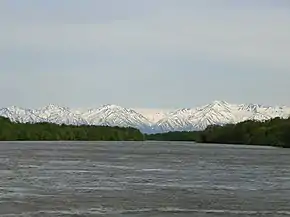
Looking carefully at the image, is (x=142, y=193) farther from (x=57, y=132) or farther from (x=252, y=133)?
(x=57, y=132)

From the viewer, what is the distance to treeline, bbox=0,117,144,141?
160m

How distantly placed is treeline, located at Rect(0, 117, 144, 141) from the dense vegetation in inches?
1105

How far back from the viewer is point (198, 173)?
175 ft

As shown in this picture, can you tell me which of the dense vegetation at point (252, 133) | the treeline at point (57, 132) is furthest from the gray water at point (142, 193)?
the treeline at point (57, 132)

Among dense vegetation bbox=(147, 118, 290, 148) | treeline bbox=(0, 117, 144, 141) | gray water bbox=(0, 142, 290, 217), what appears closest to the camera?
gray water bbox=(0, 142, 290, 217)

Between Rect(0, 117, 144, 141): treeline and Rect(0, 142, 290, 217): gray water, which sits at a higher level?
Rect(0, 117, 144, 141): treeline

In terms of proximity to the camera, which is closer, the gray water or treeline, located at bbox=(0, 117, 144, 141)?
the gray water

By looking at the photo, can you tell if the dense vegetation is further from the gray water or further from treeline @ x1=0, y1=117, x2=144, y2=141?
the gray water

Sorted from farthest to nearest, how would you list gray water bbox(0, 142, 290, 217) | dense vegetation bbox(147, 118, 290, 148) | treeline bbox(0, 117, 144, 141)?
treeline bbox(0, 117, 144, 141) → dense vegetation bbox(147, 118, 290, 148) → gray water bbox(0, 142, 290, 217)

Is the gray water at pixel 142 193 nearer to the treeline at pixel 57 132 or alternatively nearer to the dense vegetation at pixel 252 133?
the dense vegetation at pixel 252 133

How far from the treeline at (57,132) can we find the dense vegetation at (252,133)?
2806cm

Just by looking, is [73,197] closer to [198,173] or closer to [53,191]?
[53,191]

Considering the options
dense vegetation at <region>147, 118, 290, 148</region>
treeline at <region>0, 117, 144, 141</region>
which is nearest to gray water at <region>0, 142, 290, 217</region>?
dense vegetation at <region>147, 118, 290, 148</region>

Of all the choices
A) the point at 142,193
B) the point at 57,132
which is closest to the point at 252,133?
the point at 57,132
